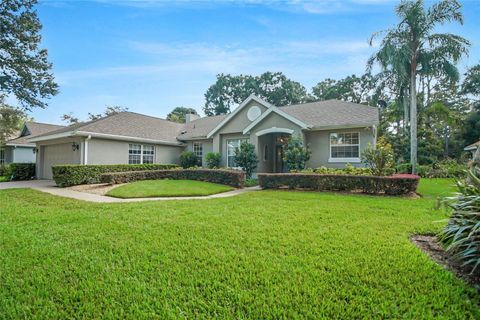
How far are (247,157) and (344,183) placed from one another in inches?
274

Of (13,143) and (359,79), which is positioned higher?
(359,79)

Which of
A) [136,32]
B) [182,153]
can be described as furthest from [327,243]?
[182,153]

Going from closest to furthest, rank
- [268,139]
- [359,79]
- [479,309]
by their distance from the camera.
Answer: [479,309]
[268,139]
[359,79]

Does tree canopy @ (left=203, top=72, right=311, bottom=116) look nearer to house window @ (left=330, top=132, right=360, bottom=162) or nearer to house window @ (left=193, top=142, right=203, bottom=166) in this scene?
house window @ (left=193, top=142, right=203, bottom=166)

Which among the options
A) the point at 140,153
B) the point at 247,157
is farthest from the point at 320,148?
the point at 140,153

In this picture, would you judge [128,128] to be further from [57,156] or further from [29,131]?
[29,131]

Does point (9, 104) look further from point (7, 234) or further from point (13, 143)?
point (7, 234)

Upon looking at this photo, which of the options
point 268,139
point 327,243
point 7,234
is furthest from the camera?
point 268,139

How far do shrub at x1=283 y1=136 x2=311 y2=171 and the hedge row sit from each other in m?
2.68

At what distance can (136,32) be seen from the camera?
10688 millimetres

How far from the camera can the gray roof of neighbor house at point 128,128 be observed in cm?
1609

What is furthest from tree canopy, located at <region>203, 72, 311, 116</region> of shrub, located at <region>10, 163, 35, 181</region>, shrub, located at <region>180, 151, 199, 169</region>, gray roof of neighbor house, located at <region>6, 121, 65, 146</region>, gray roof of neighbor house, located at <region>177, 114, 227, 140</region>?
shrub, located at <region>10, 163, 35, 181</region>

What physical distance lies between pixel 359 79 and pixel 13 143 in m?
46.6

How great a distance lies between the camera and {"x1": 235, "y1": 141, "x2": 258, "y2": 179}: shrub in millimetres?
16281
